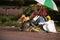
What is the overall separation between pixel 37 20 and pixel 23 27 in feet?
1.51

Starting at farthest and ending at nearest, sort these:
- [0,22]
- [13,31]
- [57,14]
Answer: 1. [57,14]
2. [0,22]
3. [13,31]

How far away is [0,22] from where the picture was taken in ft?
29.5

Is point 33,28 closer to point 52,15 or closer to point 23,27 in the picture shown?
point 23,27

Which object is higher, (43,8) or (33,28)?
(43,8)

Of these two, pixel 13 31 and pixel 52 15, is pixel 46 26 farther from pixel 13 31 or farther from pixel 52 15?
pixel 52 15

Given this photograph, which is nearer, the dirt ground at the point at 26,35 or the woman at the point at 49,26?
the dirt ground at the point at 26,35

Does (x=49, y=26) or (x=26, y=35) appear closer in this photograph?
(x=26, y=35)

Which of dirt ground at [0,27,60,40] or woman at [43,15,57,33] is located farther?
woman at [43,15,57,33]

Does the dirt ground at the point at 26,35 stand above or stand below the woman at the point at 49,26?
below

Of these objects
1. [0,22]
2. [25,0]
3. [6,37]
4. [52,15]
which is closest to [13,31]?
[6,37]

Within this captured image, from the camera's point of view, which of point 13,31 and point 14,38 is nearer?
point 14,38

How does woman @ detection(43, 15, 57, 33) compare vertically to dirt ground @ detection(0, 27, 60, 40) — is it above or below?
above

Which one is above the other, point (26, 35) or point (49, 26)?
point (49, 26)

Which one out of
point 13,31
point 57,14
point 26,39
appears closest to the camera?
point 26,39
